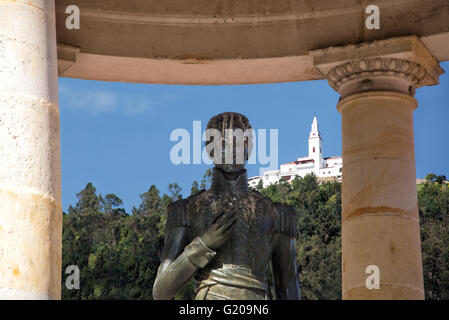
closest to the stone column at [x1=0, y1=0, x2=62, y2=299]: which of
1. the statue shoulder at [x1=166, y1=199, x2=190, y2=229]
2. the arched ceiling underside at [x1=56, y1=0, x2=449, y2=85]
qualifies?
the statue shoulder at [x1=166, y1=199, x2=190, y2=229]

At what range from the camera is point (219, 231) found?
1266 inches

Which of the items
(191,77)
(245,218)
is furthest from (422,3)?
(245,218)

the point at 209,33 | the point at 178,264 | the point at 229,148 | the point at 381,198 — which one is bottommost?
the point at 178,264

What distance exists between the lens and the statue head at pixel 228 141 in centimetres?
3362

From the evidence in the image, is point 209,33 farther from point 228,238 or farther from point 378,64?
point 228,238

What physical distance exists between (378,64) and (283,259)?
19.4 meters

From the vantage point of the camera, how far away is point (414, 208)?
158 feet

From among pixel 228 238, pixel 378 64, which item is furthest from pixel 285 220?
pixel 378 64

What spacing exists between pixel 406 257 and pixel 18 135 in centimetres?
2157

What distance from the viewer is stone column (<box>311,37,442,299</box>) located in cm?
4675

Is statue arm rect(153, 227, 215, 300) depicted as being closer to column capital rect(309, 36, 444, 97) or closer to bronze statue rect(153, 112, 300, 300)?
bronze statue rect(153, 112, 300, 300)

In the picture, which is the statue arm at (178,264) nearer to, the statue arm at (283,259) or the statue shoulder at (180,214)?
the statue shoulder at (180,214)

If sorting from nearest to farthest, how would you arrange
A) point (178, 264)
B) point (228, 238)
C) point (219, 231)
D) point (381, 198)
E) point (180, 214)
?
point (178, 264) → point (219, 231) → point (228, 238) → point (180, 214) → point (381, 198)

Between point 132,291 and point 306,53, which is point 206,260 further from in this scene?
point 132,291
